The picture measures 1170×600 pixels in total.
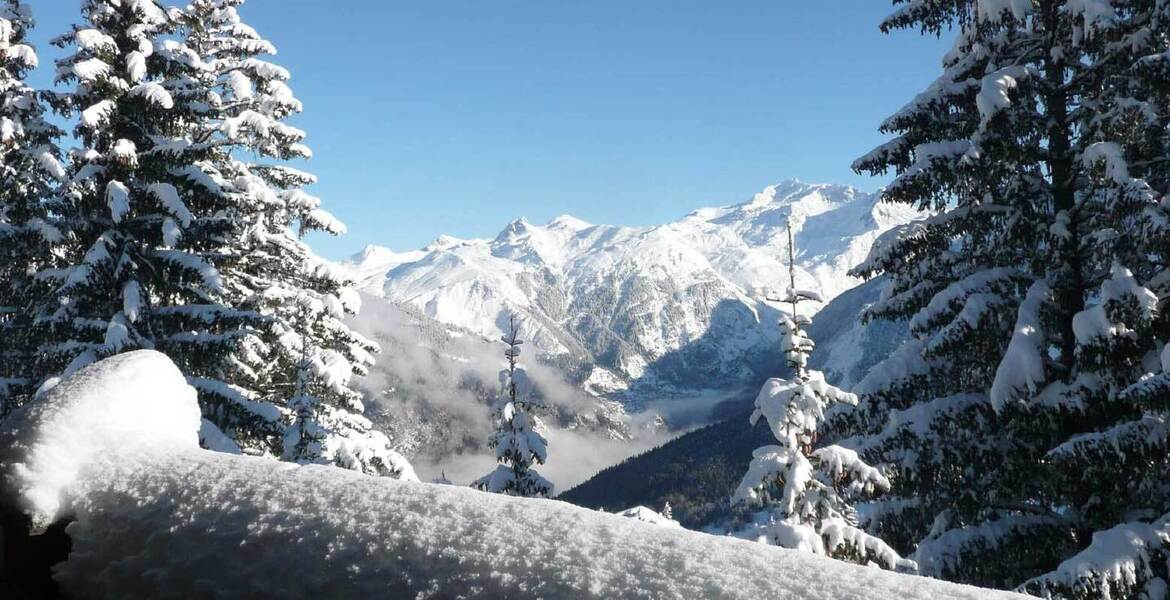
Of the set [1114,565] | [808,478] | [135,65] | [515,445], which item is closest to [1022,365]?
[1114,565]

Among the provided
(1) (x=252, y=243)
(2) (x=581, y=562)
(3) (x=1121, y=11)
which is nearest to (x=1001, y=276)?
(3) (x=1121, y=11)

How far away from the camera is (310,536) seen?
7.15 ft

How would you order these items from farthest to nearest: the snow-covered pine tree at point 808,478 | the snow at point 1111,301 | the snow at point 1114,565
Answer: the snow-covered pine tree at point 808,478, the snow at point 1111,301, the snow at point 1114,565

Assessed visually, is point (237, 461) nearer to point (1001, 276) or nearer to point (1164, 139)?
point (1001, 276)

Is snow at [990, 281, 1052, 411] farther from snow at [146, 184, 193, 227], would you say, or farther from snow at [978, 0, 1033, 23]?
snow at [146, 184, 193, 227]

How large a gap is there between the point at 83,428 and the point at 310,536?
1.38m

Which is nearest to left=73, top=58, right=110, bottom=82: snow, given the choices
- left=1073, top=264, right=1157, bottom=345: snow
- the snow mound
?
the snow mound

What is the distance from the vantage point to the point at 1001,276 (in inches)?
374

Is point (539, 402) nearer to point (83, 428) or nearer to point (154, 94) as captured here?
point (154, 94)

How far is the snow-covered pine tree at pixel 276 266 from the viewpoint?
15.9m

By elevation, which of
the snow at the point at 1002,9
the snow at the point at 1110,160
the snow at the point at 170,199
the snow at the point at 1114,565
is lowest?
the snow at the point at 1114,565

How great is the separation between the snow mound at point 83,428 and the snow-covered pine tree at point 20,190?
46.3 feet

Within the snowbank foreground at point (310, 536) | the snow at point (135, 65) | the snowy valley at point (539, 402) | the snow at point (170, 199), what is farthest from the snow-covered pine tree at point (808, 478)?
the snow at point (135, 65)

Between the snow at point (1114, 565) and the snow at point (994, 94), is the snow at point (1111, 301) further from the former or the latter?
the snow at point (994, 94)
